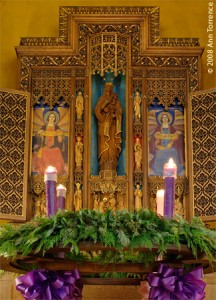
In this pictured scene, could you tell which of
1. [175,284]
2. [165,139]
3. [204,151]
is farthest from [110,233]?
[165,139]

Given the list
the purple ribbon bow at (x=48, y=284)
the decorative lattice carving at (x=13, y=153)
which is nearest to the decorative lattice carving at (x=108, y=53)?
the decorative lattice carving at (x=13, y=153)

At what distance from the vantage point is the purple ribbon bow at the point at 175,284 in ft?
8.27

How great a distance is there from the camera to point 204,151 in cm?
546

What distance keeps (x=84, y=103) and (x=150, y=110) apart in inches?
23.1

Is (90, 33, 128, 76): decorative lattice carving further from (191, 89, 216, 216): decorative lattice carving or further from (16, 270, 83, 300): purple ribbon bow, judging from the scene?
(16, 270, 83, 300): purple ribbon bow

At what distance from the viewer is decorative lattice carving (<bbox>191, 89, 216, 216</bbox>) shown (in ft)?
17.5

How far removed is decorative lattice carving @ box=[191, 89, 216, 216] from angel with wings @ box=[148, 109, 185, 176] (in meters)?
0.18

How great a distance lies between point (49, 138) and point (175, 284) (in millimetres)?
3313

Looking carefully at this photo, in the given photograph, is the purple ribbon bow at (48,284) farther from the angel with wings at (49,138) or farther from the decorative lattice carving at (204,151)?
the angel with wings at (49,138)

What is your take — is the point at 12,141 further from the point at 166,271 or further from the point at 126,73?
the point at 166,271

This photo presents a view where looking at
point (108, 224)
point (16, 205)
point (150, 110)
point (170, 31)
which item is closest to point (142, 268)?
point (108, 224)

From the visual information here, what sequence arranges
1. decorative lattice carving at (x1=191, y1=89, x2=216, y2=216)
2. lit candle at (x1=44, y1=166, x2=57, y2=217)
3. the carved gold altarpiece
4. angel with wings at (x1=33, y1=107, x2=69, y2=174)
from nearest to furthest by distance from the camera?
lit candle at (x1=44, y1=166, x2=57, y2=217) < decorative lattice carving at (x1=191, y1=89, x2=216, y2=216) < angel with wings at (x1=33, y1=107, x2=69, y2=174) < the carved gold altarpiece

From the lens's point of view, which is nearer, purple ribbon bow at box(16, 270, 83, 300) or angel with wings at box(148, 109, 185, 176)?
purple ribbon bow at box(16, 270, 83, 300)

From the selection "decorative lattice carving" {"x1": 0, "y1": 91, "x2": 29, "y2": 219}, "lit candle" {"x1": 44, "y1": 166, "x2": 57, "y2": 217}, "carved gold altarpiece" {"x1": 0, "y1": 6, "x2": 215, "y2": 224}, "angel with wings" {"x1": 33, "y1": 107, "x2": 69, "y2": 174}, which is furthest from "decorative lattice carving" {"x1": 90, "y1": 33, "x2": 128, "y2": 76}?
"lit candle" {"x1": 44, "y1": 166, "x2": 57, "y2": 217}
